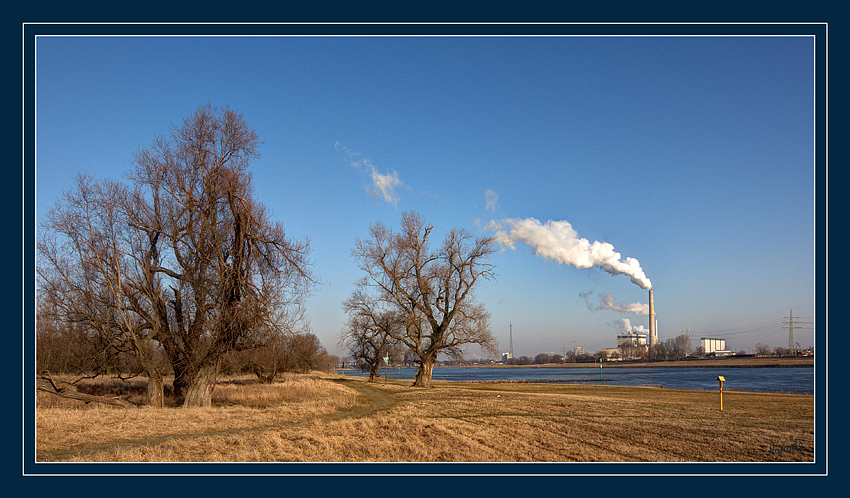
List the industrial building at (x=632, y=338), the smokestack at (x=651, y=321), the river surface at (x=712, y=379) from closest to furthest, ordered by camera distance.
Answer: the river surface at (x=712, y=379) → the smokestack at (x=651, y=321) → the industrial building at (x=632, y=338)

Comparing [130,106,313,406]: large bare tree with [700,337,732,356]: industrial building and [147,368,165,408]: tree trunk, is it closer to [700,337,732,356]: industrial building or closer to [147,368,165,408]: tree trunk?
[147,368,165,408]: tree trunk

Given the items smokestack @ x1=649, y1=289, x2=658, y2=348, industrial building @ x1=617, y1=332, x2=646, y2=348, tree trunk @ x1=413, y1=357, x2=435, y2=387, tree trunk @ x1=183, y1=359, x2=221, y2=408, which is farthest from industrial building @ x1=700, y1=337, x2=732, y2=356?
tree trunk @ x1=183, y1=359, x2=221, y2=408

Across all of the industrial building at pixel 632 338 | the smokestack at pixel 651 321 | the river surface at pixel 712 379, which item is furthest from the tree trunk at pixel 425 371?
the industrial building at pixel 632 338

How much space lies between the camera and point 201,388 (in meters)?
18.5

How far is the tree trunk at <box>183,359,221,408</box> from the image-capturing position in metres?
18.3

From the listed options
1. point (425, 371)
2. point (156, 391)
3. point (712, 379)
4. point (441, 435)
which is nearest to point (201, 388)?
point (156, 391)

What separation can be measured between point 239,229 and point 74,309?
5543 millimetres

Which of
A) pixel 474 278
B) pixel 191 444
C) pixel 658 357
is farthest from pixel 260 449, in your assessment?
pixel 658 357

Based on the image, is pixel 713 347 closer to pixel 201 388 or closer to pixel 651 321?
pixel 651 321

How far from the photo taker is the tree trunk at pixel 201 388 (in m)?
18.3

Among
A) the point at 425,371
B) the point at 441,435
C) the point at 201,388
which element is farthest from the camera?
the point at 425,371

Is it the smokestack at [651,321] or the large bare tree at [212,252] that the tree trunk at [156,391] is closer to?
the large bare tree at [212,252]

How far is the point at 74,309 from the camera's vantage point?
54.2 ft
